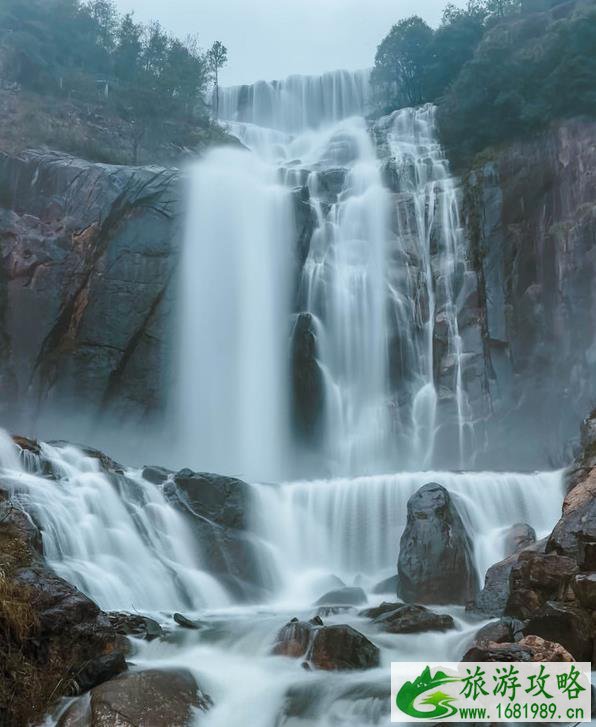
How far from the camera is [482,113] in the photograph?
3167 cm

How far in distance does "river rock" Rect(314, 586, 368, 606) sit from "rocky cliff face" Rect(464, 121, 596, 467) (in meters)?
10.2

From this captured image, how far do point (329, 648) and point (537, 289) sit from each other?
19136 mm

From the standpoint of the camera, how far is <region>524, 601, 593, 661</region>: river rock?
934cm

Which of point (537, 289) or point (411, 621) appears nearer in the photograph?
point (411, 621)

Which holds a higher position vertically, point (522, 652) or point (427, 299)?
point (427, 299)

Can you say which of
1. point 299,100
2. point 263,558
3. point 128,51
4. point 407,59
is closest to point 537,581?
point 263,558

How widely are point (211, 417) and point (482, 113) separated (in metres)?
16.5

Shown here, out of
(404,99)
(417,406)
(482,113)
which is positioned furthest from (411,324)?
(404,99)

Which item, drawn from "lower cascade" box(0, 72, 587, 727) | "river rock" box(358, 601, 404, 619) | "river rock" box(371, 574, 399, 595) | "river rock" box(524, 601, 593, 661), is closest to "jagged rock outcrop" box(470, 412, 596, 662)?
"river rock" box(524, 601, 593, 661)

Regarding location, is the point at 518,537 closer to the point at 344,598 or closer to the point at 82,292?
the point at 344,598

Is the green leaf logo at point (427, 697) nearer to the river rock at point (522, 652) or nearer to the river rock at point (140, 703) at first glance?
the river rock at point (522, 652)

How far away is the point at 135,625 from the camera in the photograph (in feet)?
35.8

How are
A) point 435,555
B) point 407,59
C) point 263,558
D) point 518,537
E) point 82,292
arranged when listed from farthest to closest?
1. point 407,59
2. point 82,292
3. point 263,558
4. point 518,537
5. point 435,555

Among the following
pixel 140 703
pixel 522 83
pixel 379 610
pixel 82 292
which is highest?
pixel 522 83
